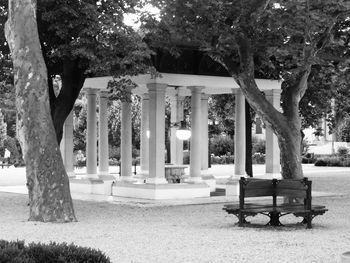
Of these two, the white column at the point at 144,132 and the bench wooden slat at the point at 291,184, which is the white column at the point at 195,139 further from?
the bench wooden slat at the point at 291,184

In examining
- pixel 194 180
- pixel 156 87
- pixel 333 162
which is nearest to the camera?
pixel 156 87

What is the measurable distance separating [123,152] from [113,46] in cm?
802

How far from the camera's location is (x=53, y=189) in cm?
1697

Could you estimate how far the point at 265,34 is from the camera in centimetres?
2061

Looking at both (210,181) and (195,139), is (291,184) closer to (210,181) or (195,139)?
(195,139)

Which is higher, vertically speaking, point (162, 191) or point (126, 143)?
point (126, 143)

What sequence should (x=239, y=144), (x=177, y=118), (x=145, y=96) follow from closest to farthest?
(x=239, y=144)
(x=145, y=96)
(x=177, y=118)

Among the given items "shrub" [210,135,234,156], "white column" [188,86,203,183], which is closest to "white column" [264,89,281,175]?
"white column" [188,86,203,183]

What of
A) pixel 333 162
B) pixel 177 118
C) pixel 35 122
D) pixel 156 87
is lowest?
pixel 333 162

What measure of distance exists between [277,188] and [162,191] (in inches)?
339

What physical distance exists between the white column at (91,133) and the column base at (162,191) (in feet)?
6.19

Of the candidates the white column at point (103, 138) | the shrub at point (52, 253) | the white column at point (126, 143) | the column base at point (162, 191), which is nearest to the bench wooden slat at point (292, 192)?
the shrub at point (52, 253)

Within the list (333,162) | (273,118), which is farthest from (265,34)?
(333,162)

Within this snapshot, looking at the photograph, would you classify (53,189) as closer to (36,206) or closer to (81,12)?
(36,206)
